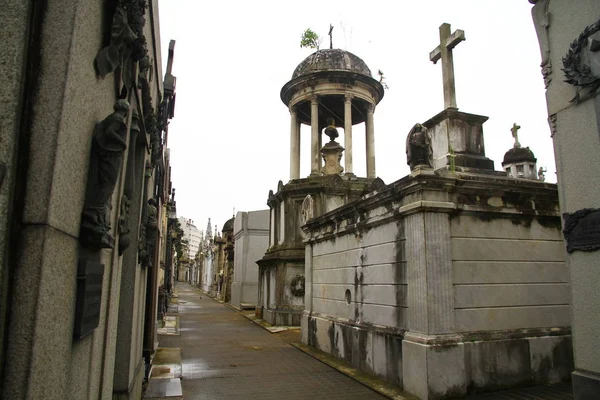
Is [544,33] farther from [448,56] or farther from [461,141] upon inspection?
[448,56]

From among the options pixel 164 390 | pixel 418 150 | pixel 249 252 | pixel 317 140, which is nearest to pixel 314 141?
pixel 317 140

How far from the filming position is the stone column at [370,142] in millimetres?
19281

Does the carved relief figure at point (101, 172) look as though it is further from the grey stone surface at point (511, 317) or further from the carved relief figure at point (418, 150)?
the grey stone surface at point (511, 317)

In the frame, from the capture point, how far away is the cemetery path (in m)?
7.33

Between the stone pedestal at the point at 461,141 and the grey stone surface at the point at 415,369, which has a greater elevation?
the stone pedestal at the point at 461,141

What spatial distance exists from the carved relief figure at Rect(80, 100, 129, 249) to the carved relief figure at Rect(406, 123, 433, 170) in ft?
18.7

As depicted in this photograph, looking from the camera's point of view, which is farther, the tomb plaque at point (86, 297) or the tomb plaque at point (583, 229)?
the tomb plaque at point (583, 229)

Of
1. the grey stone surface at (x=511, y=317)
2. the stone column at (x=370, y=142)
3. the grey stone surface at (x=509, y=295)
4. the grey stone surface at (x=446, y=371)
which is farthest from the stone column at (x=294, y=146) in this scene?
the grey stone surface at (x=446, y=371)

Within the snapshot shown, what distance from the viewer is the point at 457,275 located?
7.04 meters

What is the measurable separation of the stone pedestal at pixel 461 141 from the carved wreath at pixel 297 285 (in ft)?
31.4

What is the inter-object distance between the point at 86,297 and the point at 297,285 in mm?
15014

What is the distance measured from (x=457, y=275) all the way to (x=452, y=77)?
4354mm

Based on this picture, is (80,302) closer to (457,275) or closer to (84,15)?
(84,15)

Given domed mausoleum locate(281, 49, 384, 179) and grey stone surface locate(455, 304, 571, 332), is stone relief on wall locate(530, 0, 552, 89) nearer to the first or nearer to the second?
grey stone surface locate(455, 304, 571, 332)
